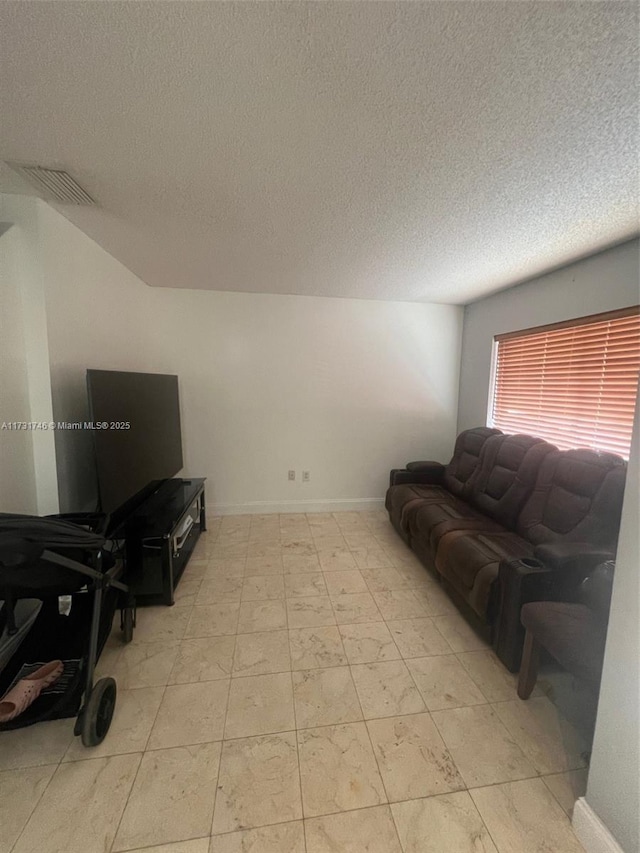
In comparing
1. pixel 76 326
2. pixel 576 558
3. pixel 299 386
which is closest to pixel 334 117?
pixel 76 326

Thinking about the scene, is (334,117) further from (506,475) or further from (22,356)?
(506,475)

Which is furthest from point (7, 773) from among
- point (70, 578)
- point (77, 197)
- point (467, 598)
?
point (77, 197)

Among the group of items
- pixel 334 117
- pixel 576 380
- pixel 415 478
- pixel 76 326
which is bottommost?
pixel 415 478

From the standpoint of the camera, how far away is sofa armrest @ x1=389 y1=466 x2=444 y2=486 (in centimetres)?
311

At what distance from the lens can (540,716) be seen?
4.49 ft

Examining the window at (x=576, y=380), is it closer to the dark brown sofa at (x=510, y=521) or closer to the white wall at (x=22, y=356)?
the dark brown sofa at (x=510, y=521)

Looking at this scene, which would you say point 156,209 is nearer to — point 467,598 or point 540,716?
point 467,598

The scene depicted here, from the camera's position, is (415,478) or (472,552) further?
(415,478)

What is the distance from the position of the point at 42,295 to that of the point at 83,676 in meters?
1.83

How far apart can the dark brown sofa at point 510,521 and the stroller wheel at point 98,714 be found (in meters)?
1.79

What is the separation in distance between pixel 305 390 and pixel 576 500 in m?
2.42

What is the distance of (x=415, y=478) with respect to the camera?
10.2 feet

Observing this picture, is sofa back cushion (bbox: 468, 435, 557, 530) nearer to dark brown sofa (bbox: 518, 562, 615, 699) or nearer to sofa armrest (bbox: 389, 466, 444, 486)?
sofa armrest (bbox: 389, 466, 444, 486)

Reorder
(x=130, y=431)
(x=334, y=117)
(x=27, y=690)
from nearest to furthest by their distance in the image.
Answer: (x=334, y=117) < (x=27, y=690) < (x=130, y=431)
